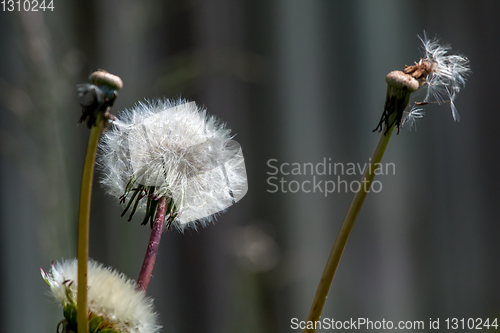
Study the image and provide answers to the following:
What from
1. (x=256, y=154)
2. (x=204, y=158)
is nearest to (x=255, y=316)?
(x=256, y=154)

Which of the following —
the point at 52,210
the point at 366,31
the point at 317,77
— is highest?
the point at 366,31

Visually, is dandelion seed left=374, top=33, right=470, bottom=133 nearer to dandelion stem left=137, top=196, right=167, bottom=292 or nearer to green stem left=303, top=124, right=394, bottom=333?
green stem left=303, top=124, right=394, bottom=333

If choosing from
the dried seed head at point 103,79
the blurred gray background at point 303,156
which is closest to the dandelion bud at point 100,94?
the dried seed head at point 103,79

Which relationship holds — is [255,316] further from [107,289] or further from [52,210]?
[107,289]

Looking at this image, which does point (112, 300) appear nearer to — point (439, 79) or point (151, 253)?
point (151, 253)

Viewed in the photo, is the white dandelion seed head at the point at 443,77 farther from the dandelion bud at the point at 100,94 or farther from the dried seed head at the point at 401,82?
the dandelion bud at the point at 100,94
